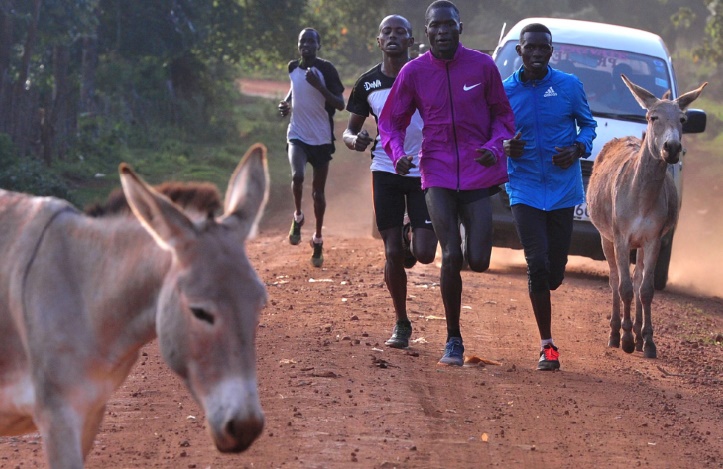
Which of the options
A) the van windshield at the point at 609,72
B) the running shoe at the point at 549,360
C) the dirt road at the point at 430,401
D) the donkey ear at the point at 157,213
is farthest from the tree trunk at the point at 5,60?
the donkey ear at the point at 157,213

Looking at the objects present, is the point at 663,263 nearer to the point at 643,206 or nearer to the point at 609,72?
the point at 609,72

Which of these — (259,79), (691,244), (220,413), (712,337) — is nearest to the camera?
(220,413)

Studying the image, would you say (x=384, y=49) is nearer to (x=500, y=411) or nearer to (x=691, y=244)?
(x=500, y=411)

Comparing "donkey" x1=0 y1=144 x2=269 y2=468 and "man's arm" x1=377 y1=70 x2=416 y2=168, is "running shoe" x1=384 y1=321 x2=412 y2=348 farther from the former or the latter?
"donkey" x1=0 y1=144 x2=269 y2=468

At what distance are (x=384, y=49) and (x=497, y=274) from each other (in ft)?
15.1

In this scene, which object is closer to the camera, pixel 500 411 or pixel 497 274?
pixel 500 411

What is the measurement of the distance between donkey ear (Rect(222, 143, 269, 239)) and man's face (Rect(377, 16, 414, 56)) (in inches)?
188

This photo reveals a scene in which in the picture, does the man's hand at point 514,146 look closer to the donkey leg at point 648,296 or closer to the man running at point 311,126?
the donkey leg at point 648,296

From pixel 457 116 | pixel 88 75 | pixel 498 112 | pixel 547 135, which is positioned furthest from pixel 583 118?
pixel 88 75

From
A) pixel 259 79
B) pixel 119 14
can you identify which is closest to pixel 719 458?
pixel 119 14

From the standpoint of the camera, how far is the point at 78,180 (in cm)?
1895

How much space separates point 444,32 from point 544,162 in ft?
3.84

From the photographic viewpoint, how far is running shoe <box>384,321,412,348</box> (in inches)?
306

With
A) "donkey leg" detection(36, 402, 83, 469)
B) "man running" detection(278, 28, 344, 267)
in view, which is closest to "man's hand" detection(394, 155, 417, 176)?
"donkey leg" detection(36, 402, 83, 469)
